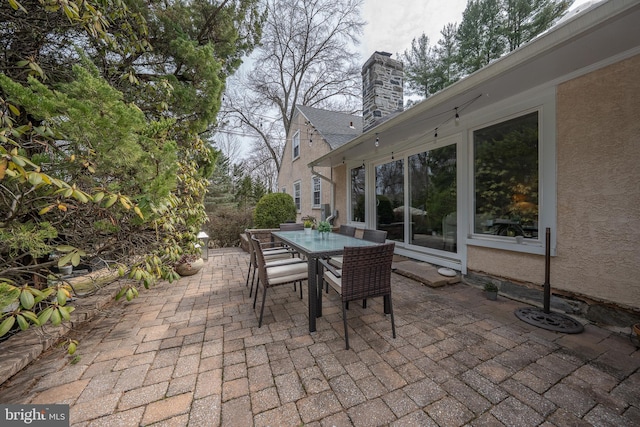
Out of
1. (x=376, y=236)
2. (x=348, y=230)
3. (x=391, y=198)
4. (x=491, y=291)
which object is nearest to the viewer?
(x=491, y=291)

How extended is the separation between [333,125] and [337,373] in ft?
31.2

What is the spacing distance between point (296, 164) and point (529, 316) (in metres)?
10.2

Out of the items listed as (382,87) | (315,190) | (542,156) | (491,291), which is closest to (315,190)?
(315,190)

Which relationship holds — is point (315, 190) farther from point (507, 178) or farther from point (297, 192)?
point (507, 178)

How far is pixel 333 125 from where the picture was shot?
32.8 ft

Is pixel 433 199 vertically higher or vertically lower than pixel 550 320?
higher

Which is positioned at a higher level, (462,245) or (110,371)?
(462,245)

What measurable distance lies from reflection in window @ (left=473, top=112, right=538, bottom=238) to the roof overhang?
455mm

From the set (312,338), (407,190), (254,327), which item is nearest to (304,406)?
(312,338)

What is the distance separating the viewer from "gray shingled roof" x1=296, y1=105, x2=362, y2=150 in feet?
28.0

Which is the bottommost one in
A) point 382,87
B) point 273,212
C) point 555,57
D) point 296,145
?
point 273,212

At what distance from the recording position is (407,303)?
3.13 meters

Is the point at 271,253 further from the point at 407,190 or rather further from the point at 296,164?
the point at 296,164

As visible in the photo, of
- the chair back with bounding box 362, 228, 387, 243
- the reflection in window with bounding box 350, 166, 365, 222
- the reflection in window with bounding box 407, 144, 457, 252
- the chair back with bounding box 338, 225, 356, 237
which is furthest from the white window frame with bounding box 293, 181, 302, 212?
the chair back with bounding box 362, 228, 387, 243
